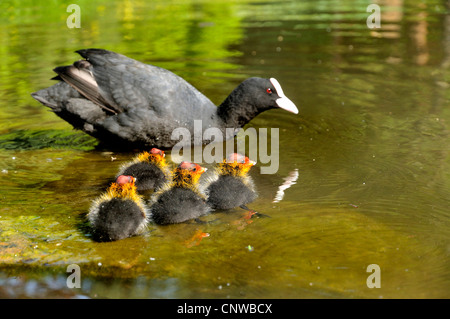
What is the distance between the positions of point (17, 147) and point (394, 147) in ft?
12.7

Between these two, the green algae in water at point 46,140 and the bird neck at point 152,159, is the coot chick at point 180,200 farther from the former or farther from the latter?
the green algae in water at point 46,140

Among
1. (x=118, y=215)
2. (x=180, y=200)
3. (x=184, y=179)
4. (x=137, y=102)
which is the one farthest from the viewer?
(x=137, y=102)

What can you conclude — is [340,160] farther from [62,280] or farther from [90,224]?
[62,280]

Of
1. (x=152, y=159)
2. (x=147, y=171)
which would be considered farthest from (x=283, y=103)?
(x=147, y=171)

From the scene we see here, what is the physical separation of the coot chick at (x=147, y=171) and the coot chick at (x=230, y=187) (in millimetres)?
540

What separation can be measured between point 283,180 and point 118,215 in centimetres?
172

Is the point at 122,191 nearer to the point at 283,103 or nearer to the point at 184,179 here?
the point at 184,179

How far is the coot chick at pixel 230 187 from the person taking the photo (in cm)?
459

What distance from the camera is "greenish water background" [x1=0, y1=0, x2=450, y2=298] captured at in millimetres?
3652

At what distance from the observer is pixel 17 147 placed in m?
6.23

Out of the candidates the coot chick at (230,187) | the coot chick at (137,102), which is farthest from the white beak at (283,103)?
the coot chick at (230,187)

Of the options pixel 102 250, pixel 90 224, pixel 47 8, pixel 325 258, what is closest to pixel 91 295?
pixel 102 250

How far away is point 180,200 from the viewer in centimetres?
436
